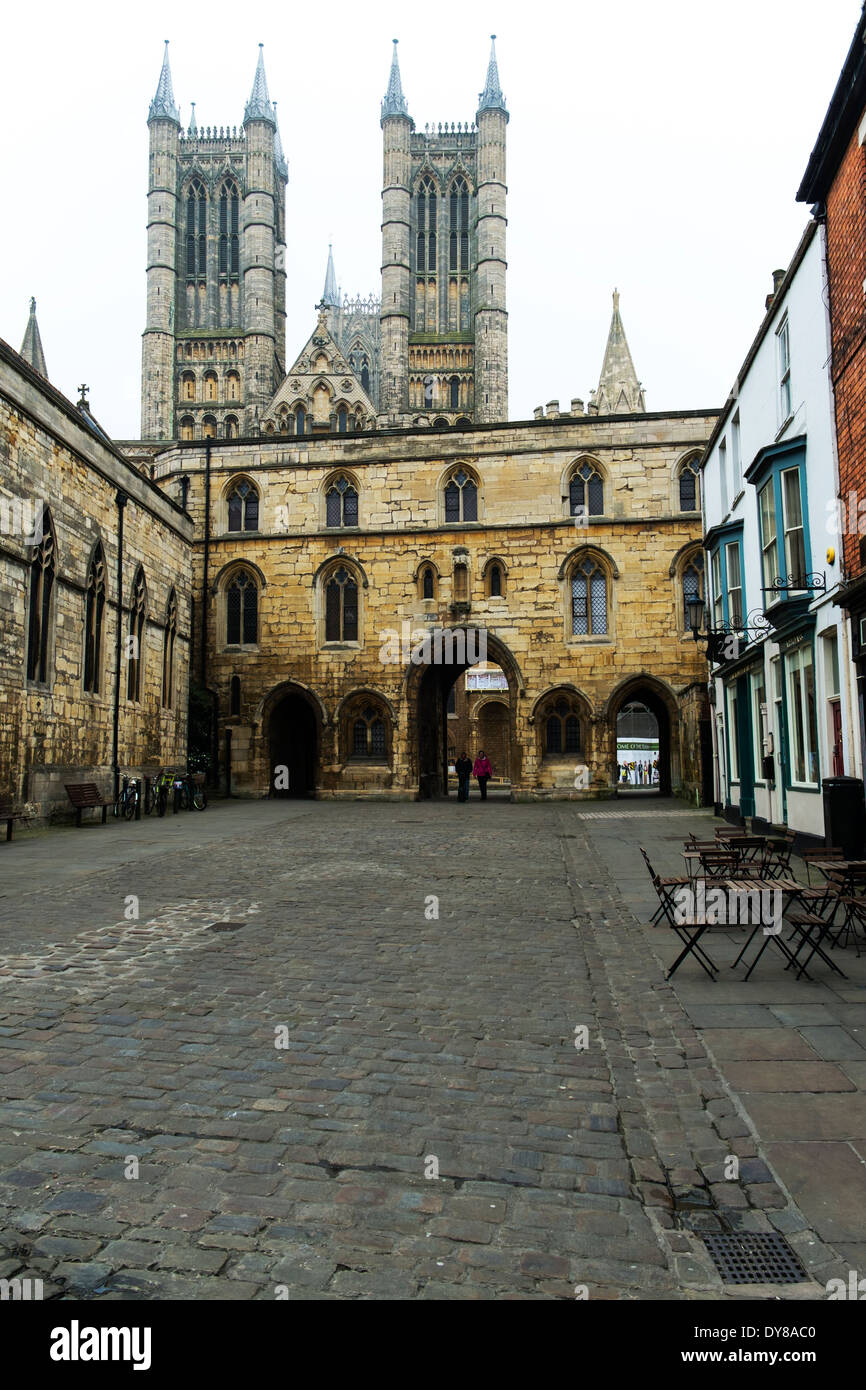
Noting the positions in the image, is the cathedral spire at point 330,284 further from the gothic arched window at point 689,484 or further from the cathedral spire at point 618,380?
the gothic arched window at point 689,484

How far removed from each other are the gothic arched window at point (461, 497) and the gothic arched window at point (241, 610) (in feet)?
22.7

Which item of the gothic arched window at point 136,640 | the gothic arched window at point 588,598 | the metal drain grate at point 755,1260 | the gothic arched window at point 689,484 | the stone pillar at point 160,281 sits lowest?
the metal drain grate at point 755,1260

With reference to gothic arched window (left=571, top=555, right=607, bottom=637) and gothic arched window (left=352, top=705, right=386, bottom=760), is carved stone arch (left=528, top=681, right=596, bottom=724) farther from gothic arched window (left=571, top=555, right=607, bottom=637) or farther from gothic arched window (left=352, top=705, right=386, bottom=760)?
gothic arched window (left=352, top=705, right=386, bottom=760)

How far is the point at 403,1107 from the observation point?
→ 13.9ft

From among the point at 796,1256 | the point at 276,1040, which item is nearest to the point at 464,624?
the point at 276,1040

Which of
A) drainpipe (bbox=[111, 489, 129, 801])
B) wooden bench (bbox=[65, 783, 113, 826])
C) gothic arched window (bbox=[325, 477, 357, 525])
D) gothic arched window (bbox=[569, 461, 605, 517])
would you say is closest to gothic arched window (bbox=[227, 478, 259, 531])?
gothic arched window (bbox=[325, 477, 357, 525])

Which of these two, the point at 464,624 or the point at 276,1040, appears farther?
the point at 464,624

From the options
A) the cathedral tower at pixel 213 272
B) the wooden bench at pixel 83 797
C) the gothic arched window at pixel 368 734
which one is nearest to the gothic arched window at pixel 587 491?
the gothic arched window at pixel 368 734

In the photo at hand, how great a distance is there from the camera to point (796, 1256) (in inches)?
119

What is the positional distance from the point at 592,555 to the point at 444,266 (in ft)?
174

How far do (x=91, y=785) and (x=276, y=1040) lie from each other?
50.9ft

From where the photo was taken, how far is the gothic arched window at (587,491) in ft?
95.8
